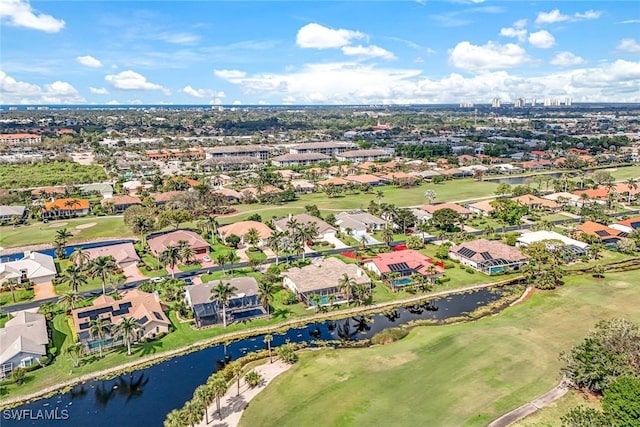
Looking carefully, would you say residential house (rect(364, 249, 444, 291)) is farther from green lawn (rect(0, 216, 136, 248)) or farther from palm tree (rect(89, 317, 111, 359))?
green lawn (rect(0, 216, 136, 248))

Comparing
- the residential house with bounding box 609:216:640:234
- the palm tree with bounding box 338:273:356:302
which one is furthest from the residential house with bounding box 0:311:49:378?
the residential house with bounding box 609:216:640:234

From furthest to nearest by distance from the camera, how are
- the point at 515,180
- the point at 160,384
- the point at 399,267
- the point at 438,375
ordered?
the point at 515,180, the point at 399,267, the point at 160,384, the point at 438,375

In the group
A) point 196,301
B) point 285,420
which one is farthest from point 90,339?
point 285,420

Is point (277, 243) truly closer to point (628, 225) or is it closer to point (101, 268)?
point (101, 268)

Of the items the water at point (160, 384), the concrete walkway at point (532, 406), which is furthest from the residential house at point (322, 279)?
the concrete walkway at point (532, 406)

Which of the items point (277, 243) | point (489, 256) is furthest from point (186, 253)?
point (489, 256)

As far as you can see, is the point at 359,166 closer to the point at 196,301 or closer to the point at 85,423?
the point at 196,301

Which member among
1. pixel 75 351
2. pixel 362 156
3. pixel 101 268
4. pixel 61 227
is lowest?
pixel 75 351
